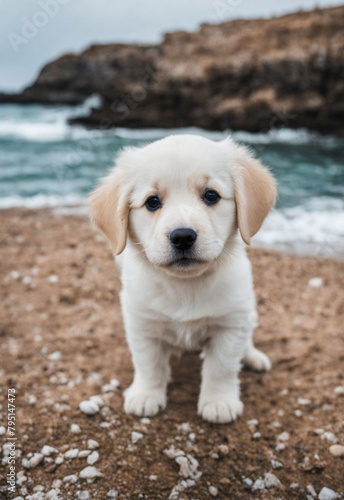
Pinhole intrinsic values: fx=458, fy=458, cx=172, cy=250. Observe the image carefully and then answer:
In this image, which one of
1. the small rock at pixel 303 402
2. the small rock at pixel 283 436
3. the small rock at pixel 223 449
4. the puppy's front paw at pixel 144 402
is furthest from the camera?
the small rock at pixel 303 402

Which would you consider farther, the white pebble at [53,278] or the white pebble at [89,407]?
the white pebble at [53,278]

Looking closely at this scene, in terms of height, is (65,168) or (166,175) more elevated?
(166,175)

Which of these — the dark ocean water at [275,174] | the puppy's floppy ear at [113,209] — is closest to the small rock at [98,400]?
the puppy's floppy ear at [113,209]

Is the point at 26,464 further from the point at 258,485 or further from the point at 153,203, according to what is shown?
the point at 153,203

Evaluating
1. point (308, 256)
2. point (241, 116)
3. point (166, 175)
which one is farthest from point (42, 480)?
point (241, 116)

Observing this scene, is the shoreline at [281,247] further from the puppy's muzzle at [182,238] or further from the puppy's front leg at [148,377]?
the puppy's muzzle at [182,238]

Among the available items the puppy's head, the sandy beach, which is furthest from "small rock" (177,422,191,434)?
the puppy's head

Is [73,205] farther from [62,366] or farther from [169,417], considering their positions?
[169,417]

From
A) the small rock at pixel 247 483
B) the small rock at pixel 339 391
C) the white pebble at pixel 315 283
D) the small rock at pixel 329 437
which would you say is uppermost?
the small rock at pixel 247 483
